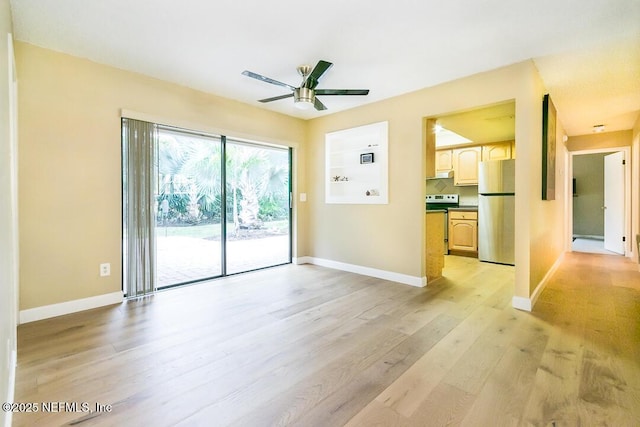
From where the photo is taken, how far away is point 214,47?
272cm

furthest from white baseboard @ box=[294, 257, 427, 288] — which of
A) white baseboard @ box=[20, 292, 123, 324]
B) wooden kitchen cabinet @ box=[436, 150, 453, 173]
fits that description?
wooden kitchen cabinet @ box=[436, 150, 453, 173]

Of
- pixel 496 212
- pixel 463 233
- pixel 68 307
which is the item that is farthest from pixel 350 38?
pixel 463 233

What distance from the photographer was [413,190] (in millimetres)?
3840

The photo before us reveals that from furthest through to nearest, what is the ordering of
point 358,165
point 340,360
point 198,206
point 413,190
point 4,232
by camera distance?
1. point 358,165
2. point 198,206
3. point 413,190
4. point 340,360
5. point 4,232

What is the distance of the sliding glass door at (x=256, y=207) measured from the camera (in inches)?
170

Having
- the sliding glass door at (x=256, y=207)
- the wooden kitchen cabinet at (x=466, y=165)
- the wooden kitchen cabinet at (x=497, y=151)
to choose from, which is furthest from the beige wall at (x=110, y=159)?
the wooden kitchen cabinet at (x=466, y=165)

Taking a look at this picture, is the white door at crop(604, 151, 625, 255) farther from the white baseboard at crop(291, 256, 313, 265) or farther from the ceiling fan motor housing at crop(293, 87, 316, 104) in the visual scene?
the ceiling fan motor housing at crop(293, 87, 316, 104)

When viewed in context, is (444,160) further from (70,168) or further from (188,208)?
(70,168)

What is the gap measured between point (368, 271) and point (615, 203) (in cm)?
563

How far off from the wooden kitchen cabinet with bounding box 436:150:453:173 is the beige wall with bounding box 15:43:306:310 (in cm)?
556

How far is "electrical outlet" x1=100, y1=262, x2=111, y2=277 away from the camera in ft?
10.1

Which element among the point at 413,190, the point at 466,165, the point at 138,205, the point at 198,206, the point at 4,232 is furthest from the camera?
the point at 466,165

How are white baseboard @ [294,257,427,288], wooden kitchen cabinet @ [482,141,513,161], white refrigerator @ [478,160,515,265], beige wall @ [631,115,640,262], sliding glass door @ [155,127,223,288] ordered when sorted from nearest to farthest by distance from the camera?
sliding glass door @ [155,127,223,288], white baseboard @ [294,257,427,288], beige wall @ [631,115,640,262], white refrigerator @ [478,160,515,265], wooden kitchen cabinet @ [482,141,513,161]

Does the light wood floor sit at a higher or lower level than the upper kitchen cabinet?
lower
